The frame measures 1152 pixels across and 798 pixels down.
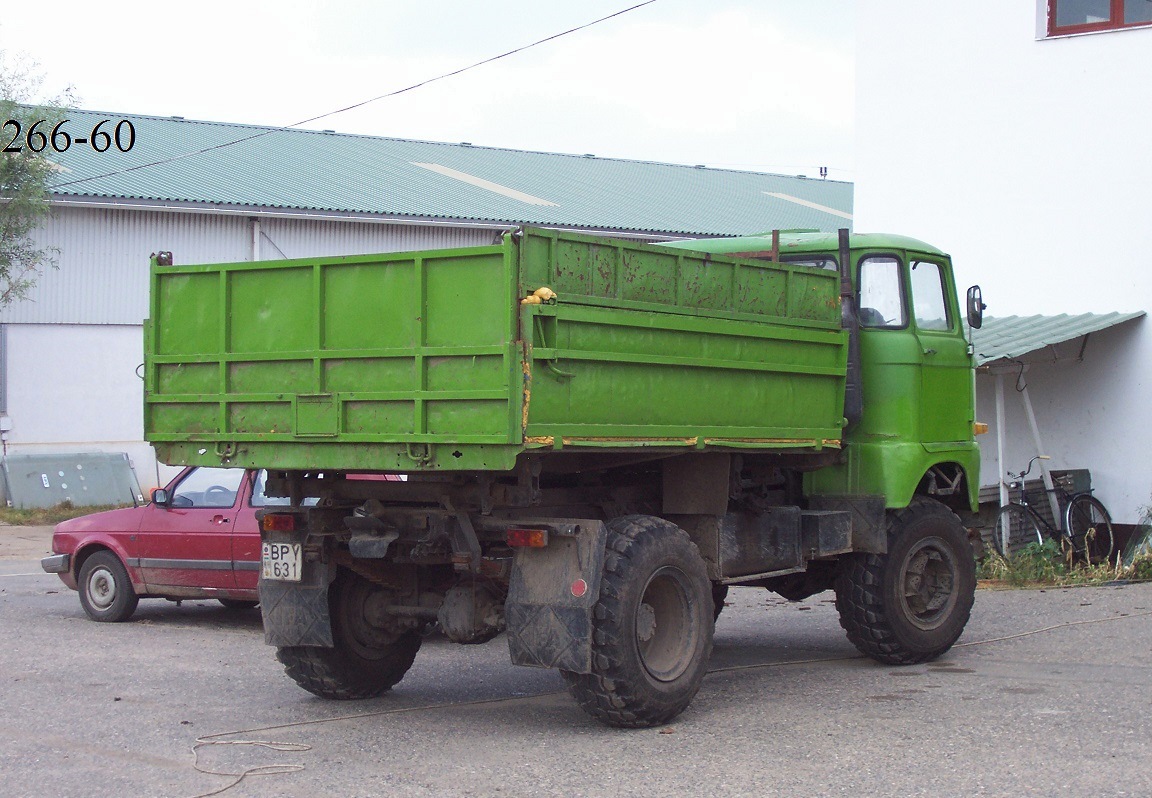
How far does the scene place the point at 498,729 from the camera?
24.7 ft

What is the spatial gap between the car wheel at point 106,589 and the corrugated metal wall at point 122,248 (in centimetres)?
1245

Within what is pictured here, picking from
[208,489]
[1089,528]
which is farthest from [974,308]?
[1089,528]

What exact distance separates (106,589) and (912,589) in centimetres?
673

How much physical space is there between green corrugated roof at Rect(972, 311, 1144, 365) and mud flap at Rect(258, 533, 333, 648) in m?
8.07

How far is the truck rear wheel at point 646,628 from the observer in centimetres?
720

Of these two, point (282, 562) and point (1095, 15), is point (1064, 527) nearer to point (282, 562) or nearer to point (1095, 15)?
point (1095, 15)

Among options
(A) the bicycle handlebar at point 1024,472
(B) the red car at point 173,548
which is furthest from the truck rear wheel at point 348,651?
(A) the bicycle handlebar at point 1024,472

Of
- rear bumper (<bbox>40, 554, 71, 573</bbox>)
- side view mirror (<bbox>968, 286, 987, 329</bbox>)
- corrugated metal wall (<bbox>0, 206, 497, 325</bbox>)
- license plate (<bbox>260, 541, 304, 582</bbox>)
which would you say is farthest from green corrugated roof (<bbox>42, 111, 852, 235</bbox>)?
side view mirror (<bbox>968, 286, 987, 329</bbox>)

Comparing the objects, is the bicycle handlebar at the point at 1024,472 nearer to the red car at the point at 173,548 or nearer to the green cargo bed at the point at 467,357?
the green cargo bed at the point at 467,357

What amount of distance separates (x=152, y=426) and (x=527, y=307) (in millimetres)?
2540

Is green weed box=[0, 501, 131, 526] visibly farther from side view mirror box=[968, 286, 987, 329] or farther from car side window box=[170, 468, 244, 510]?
side view mirror box=[968, 286, 987, 329]

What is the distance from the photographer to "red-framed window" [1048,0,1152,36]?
15727 mm

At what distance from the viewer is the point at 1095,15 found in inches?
630

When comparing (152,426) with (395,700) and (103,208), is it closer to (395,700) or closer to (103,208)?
(395,700)
